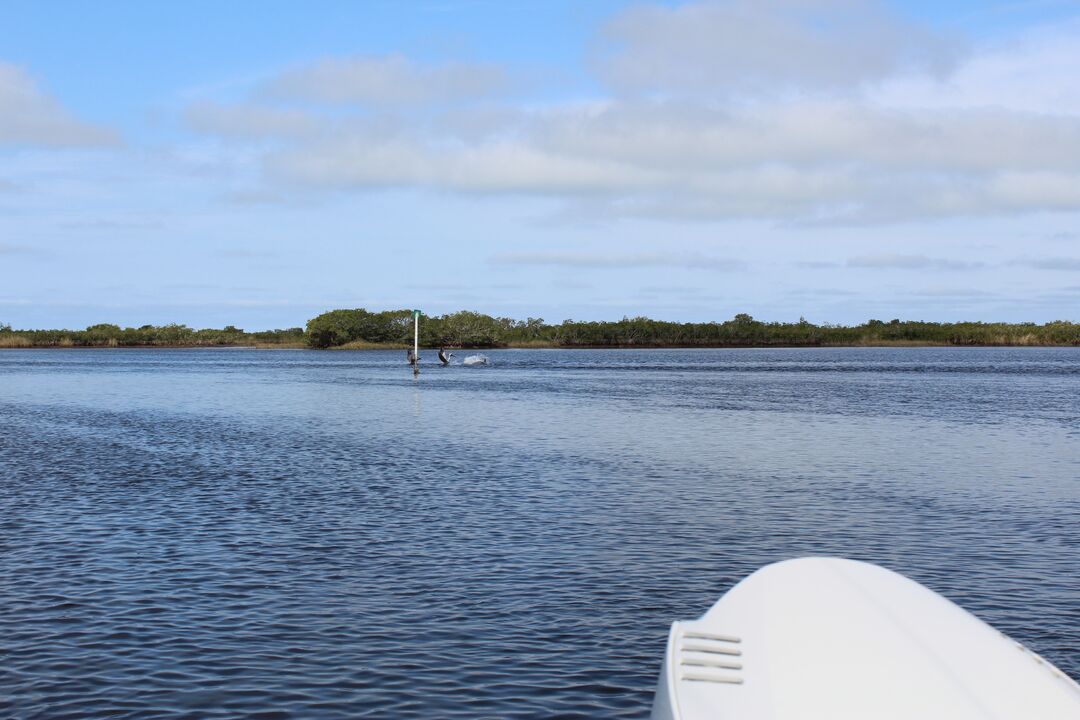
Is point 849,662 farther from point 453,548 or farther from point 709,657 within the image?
point 453,548

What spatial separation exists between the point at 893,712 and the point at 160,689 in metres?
6.97

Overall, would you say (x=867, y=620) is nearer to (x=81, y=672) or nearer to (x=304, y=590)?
(x=81, y=672)

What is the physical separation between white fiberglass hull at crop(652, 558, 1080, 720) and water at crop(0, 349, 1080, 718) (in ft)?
8.37

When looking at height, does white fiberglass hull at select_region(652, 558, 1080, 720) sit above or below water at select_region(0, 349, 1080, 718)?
above

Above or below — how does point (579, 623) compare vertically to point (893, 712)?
below

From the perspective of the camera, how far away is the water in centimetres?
1008

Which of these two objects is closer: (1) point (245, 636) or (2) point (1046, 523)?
(1) point (245, 636)

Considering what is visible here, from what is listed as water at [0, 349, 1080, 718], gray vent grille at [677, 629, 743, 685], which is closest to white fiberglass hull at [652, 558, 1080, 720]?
gray vent grille at [677, 629, 743, 685]

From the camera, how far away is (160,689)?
9742mm

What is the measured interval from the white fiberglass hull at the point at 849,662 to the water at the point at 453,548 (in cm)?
255

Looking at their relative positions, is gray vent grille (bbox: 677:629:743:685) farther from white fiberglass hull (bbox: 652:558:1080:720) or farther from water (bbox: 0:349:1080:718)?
water (bbox: 0:349:1080:718)

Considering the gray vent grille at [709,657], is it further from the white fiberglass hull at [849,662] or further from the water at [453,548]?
the water at [453,548]

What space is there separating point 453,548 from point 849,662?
→ 34.9ft

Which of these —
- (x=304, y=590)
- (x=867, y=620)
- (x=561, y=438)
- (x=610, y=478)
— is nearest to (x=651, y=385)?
(x=561, y=438)
